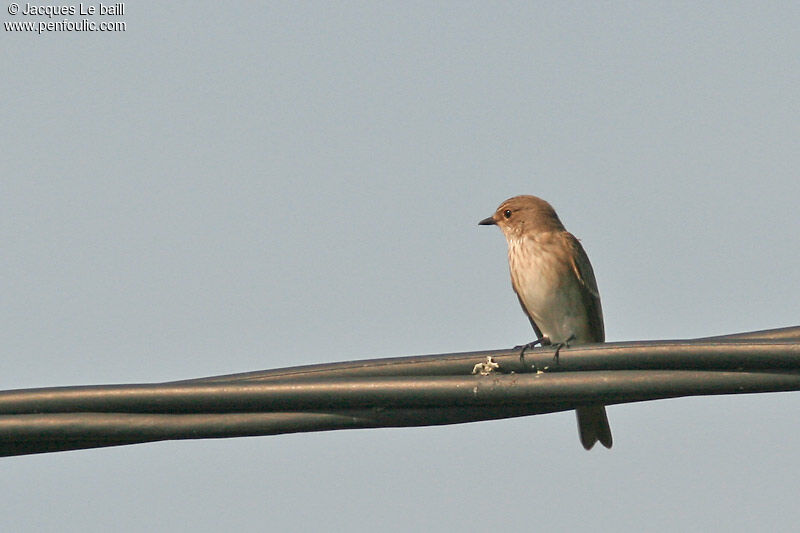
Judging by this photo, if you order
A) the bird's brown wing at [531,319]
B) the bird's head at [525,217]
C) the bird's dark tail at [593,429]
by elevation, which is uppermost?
the bird's head at [525,217]

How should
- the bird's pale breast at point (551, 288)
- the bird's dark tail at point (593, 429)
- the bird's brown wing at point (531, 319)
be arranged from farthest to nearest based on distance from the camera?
the bird's brown wing at point (531, 319)
the bird's pale breast at point (551, 288)
the bird's dark tail at point (593, 429)

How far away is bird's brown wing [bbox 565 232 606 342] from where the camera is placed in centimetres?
1022

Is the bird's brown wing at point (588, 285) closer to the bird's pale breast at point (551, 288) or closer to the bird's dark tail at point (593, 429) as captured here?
the bird's pale breast at point (551, 288)

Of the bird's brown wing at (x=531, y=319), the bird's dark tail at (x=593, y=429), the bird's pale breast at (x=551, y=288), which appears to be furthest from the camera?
the bird's brown wing at (x=531, y=319)

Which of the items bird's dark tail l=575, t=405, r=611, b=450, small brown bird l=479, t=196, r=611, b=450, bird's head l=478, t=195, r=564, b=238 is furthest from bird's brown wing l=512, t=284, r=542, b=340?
bird's dark tail l=575, t=405, r=611, b=450

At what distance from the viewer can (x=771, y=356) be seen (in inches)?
193

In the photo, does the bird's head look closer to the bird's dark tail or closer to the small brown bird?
the small brown bird

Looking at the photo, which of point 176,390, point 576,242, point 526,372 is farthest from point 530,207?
point 176,390

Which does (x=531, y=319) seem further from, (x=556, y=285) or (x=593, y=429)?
(x=593, y=429)

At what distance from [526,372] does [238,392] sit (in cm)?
134

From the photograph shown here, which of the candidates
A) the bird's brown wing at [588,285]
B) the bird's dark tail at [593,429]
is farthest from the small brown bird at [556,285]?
the bird's dark tail at [593,429]

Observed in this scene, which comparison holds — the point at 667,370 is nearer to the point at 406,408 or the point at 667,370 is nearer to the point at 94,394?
the point at 406,408

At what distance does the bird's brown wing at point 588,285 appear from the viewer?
10219 millimetres

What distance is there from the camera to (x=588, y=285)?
10219 millimetres
